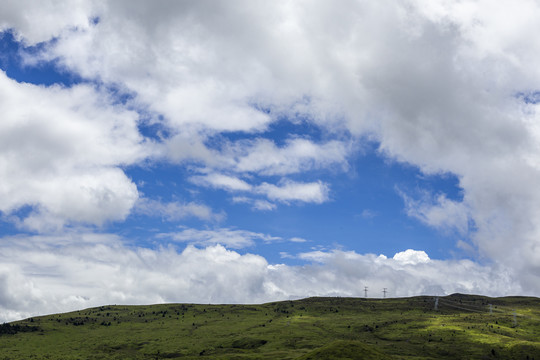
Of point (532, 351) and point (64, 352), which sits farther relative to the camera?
point (64, 352)

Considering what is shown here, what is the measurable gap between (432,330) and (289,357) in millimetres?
73319

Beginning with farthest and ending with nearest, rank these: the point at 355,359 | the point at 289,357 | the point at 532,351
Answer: the point at 532,351, the point at 289,357, the point at 355,359

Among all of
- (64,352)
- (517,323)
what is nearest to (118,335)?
(64,352)

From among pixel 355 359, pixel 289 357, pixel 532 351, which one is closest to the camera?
pixel 355 359

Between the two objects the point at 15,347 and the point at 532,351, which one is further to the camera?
the point at 15,347

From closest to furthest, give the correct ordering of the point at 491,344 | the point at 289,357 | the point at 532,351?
the point at 289,357 < the point at 532,351 < the point at 491,344

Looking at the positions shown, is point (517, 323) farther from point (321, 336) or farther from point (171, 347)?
point (171, 347)

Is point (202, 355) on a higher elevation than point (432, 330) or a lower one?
lower

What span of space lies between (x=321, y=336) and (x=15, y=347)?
114594 mm

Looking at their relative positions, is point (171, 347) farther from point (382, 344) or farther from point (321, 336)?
point (382, 344)

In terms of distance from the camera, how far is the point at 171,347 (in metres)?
161

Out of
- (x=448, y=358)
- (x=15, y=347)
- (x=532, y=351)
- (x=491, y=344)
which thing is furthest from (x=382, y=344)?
(x=15, y=347)

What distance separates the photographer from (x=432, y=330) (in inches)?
6658

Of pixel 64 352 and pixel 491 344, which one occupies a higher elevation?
A: pixel 491 344
